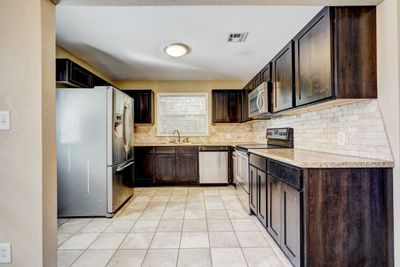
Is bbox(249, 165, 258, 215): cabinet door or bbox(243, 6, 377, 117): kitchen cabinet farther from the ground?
bbox(243, 6, 377, 117): kitchen cabinet

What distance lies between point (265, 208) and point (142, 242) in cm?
133

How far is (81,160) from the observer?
315 cm

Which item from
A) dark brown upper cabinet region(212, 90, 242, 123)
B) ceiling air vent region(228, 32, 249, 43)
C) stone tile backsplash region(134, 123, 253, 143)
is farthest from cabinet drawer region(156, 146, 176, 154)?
ceiling air vent region(228, 32, 249, 43)

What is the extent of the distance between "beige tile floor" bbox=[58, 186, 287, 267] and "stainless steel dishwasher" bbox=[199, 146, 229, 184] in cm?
118

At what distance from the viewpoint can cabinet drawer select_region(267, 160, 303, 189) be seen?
5.62ft

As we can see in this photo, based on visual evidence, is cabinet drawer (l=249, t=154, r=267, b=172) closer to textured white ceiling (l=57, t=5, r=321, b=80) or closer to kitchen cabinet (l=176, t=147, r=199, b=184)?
textured white ceiling (l=57, t=5, r=321, b=80)

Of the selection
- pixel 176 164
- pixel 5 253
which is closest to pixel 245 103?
pixel 176 164

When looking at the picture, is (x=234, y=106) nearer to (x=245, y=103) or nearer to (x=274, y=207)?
(x=245, y=103)

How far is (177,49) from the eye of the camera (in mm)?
3311

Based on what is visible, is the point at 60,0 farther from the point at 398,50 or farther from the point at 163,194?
the point at 163,194

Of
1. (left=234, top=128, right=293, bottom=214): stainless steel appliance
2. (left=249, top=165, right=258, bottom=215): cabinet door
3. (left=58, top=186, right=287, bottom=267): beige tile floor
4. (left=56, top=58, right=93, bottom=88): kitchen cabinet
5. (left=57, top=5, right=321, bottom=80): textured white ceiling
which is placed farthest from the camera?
(left=234, top=128, right=293, bottom=214): stainless steel appliance

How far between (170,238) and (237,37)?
2503 millimetres

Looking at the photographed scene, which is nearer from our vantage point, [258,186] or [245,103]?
[258,186]

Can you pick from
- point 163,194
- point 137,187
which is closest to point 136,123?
point 137,187
